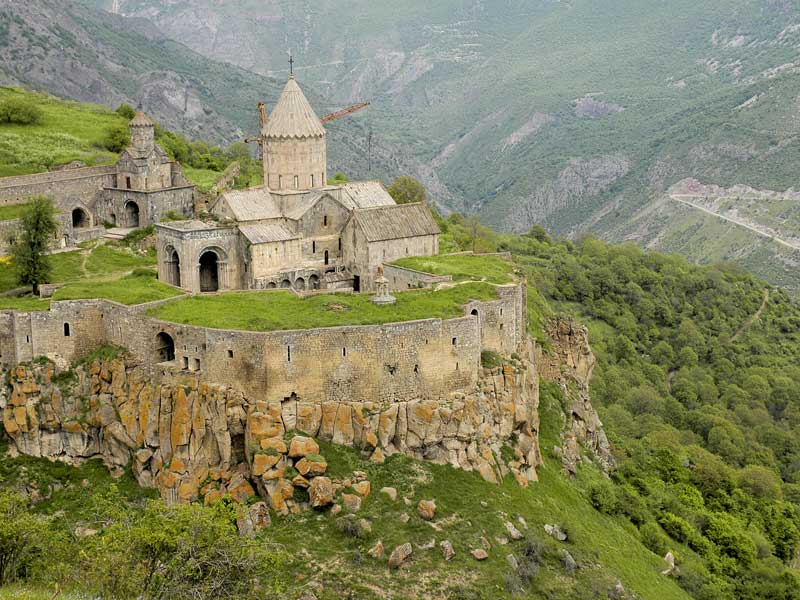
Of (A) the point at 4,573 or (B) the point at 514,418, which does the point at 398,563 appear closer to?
(B) the point at 514,418

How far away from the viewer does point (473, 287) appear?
39656 mm

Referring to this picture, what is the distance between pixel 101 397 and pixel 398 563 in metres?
11.9

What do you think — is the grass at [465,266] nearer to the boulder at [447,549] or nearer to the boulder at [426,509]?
the boulder at [426,509]

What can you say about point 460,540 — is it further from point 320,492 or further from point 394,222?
point 394,222

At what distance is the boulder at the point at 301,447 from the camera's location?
3281 cm

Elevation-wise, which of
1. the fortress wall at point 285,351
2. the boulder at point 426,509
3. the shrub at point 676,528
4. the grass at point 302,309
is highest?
the grass at point 302,309

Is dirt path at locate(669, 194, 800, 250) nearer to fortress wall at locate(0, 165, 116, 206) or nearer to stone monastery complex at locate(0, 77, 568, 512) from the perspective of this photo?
stone monastery complex at locate(0, 77, 568, 512)

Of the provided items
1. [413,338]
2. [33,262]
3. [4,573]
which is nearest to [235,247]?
[33,262]

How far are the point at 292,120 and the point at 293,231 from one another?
213 inches

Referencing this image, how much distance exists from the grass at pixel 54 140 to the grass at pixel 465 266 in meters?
21.1

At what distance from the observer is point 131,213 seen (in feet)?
167

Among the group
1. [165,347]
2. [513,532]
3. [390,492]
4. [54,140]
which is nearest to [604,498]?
[513,532]

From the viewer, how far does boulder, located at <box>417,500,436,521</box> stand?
32094mm

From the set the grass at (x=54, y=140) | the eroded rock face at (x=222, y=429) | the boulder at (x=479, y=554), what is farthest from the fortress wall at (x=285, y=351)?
the grass at (x=54, y=140)
